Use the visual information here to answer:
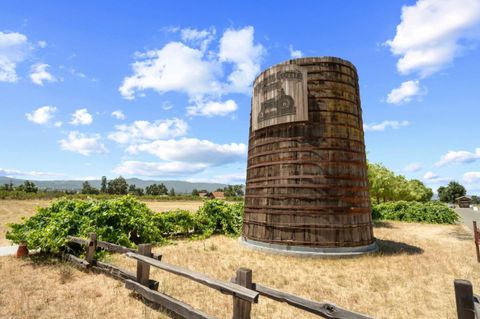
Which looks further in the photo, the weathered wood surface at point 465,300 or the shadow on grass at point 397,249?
the shadow on grass at point 397,249

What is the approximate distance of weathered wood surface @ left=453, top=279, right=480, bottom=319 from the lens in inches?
131

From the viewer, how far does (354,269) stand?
877 cm

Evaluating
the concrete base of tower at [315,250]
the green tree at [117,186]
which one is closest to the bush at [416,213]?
the concrete base of tower at [315,250]

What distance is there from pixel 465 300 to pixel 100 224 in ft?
36.4

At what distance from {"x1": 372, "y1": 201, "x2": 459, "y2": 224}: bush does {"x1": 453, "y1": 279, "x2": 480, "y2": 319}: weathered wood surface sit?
27.2 m

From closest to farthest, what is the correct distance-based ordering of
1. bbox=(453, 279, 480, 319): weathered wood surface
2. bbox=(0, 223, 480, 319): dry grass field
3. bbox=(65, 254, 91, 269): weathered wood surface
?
bbox=(453, 279, 480, 319): weathered wood surface < bbox=(0, 223, 480, 319): dry grass field < bbox=(65, 254, 91, 269): weathered wood surface

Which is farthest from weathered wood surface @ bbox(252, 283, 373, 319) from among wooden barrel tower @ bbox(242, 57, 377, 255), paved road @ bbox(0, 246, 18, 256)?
paved road @ bbox(0, 246, 18, 256)

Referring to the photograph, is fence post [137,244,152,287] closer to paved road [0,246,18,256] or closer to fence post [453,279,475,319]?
fence post [453,279,475,319]

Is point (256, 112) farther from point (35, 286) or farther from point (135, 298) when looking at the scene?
point (35, 286)

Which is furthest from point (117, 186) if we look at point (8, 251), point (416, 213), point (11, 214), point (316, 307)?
point (316, 307)

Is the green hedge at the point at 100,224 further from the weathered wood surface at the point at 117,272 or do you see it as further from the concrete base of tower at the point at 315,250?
the concrete base of tower at the point at 315,250

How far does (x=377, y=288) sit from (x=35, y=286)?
8.26 metres

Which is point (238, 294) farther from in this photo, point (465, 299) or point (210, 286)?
point (465, 299)

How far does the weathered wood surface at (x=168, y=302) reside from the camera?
16.1 ft
